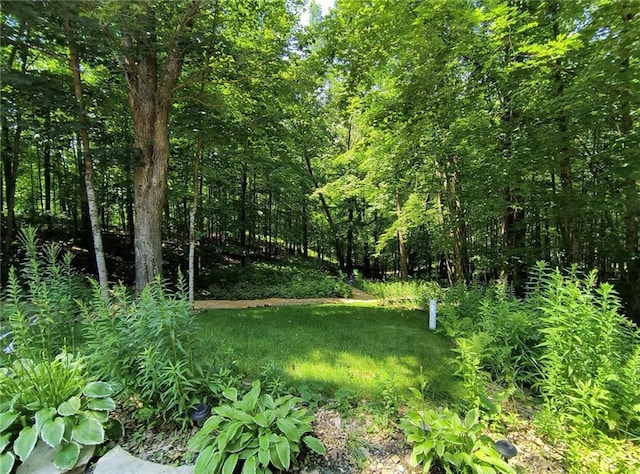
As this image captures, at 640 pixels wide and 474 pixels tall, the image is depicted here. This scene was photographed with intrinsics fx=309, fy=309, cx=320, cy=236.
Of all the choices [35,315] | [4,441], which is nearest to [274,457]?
[4,441]

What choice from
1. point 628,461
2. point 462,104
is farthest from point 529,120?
point 628,461

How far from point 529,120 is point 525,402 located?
3.98m

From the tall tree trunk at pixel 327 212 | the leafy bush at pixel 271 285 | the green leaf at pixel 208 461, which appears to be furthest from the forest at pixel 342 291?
the tall tree trunk at pixel 327 212

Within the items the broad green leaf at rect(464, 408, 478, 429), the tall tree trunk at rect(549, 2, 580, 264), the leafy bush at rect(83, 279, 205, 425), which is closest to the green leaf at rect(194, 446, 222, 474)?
the leafy bush at rect(83, 279, 205, 425)

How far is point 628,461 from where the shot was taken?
5.73ft

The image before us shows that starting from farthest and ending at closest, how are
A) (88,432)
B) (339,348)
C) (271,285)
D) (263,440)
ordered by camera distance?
(271,285) < (339,348) < (88,432) < (263,440)

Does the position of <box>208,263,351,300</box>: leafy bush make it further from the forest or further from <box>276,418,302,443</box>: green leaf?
<box>276,418,302,443</box>: green leaf

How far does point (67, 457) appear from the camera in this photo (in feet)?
5.37

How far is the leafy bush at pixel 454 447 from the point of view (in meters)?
1.58

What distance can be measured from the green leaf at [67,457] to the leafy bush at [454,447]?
1.80 m

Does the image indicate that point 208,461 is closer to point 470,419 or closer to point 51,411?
point 51,411

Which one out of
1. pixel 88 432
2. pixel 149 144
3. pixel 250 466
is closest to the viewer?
pixel 250 466

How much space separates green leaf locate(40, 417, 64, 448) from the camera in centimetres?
158

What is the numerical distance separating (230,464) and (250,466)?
0.11m
